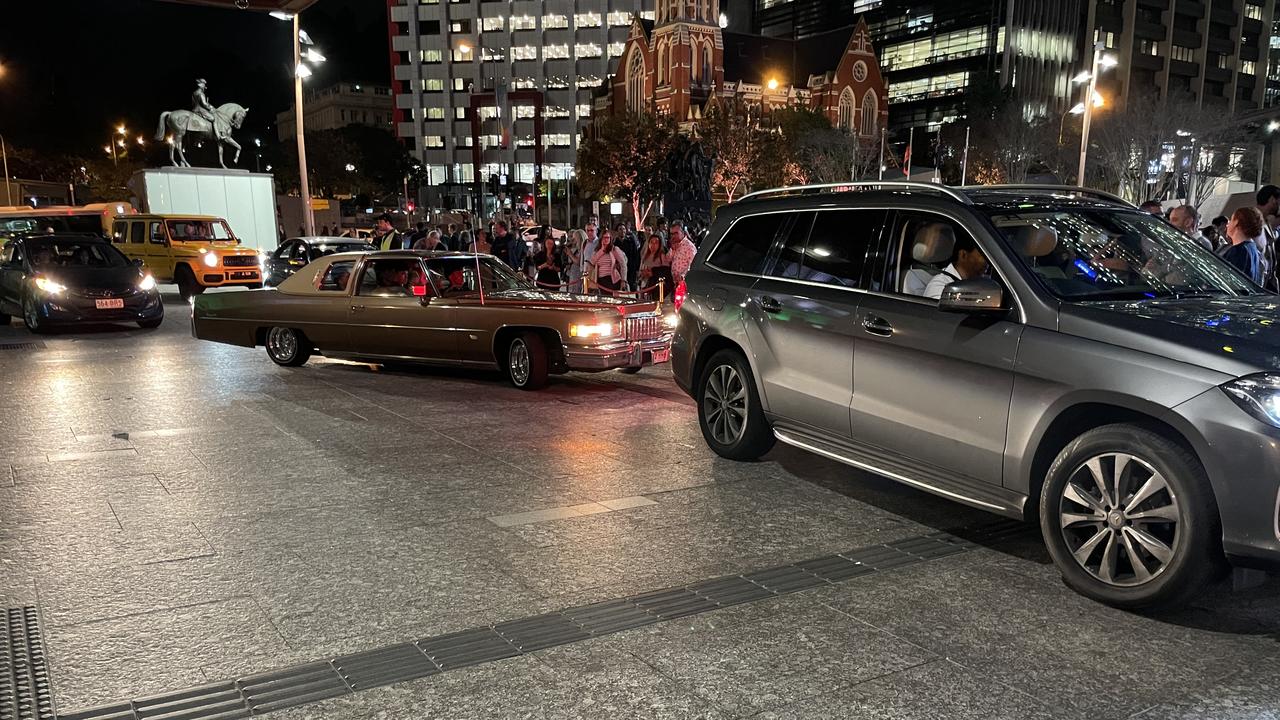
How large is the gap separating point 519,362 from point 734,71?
90.8 m

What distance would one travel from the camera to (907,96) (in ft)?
352

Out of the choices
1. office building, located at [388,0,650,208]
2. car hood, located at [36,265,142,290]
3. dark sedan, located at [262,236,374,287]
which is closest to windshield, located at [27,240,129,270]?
car hood, located at [36,265,142,290]

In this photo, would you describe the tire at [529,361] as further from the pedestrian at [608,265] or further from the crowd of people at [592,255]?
the pedestrian at [608,265]

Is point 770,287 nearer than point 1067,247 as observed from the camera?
No

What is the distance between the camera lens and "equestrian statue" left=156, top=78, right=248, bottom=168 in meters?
31.4

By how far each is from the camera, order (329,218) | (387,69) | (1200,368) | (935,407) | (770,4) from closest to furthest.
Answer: (1200,368), (935,407), (329,218), (770,4), (387,69)

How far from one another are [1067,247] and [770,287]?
1.88m

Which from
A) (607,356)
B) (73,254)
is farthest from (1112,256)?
(73,254)

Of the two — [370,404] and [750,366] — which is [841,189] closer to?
[750,366]

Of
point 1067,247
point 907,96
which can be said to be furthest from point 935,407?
point 907,96

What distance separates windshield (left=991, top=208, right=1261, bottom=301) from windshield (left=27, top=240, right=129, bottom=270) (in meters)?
15.4

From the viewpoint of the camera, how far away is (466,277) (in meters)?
10.5

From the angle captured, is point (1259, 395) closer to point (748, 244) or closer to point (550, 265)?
point (748, 244)

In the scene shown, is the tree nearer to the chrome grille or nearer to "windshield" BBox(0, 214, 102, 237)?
"windshield" BBox(0, 214, 102, 237)
